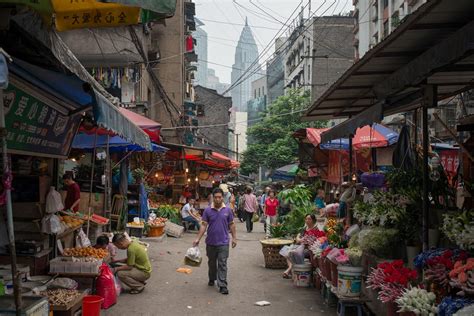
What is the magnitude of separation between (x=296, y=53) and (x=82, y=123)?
5419 centimetres

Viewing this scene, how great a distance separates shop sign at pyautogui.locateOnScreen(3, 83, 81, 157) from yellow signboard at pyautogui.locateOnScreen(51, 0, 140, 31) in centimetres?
113

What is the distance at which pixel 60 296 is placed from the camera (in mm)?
6652

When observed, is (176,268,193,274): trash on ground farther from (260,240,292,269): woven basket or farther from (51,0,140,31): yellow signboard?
(51,0,140,31): yellow signboard

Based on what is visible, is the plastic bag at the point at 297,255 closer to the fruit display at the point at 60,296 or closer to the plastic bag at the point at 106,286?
the plastic bag at the point at 106,286

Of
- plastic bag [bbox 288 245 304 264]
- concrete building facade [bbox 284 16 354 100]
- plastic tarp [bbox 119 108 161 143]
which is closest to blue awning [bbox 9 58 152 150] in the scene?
plastic bag [bbox 288 245 304 264]

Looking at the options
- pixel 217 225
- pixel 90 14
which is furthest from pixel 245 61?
pixel 90 14

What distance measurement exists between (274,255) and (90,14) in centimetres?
850

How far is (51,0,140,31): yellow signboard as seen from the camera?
5.35 meters

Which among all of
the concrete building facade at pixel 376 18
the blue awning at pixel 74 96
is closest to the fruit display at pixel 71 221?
the blue awning at pixel 74 96

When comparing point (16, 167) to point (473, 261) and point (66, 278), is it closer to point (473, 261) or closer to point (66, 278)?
point (66, 278)

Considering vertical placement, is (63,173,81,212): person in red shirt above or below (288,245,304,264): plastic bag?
above

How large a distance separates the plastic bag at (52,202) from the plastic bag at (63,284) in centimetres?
147

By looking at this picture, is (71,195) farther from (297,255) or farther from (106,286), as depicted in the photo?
(297,255)

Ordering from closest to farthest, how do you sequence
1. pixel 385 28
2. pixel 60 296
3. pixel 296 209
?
pixel 60 296 < pixel 296 209 < pixel 385 28
